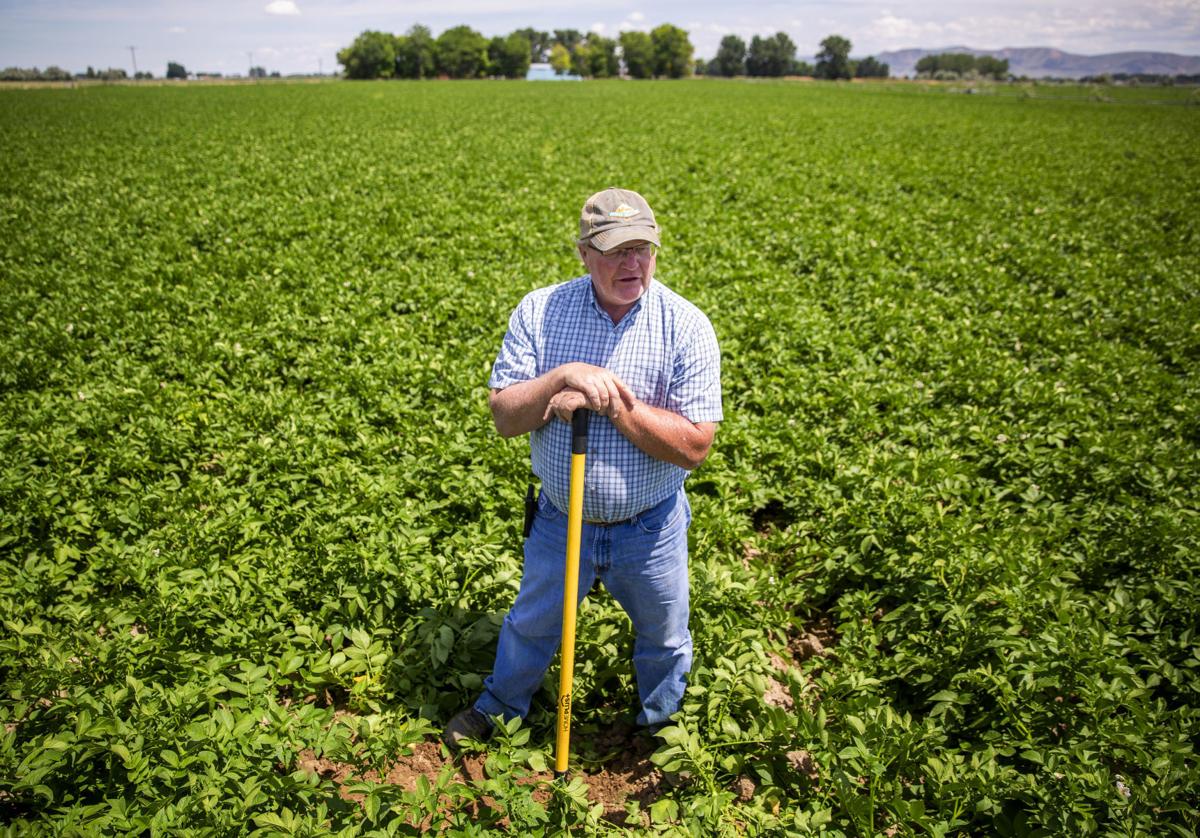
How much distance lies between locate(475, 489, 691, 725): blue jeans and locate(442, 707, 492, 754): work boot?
57 mm

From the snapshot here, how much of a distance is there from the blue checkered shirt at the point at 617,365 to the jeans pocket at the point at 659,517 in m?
0.08

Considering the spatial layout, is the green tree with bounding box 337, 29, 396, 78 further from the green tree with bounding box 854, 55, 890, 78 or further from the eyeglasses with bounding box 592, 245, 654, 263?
the eyeglasses with bounding box 592, 245, 654, 263

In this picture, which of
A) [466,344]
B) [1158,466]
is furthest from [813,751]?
[466,344]

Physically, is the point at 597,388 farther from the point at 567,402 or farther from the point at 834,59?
the point at 834,59

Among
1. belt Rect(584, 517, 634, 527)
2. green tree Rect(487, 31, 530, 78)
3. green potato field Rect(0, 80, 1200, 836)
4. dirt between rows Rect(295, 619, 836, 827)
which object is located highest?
green tree Rect(487, 31, 530, 78)

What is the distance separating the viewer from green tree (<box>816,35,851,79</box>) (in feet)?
367

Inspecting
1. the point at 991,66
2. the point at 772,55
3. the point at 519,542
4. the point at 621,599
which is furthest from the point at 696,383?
the point at 991,66

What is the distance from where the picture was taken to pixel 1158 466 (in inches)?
189

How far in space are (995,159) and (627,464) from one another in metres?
21.6

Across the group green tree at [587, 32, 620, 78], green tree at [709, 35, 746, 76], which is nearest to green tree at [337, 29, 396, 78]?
green tree at [587, 32, 620, 78]

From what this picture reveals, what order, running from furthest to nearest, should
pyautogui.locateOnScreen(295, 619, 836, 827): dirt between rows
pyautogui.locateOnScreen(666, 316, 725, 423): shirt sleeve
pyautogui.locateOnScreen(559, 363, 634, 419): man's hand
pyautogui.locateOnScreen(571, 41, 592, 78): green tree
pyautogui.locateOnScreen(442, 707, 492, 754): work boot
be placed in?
pyautogui.locateOnScreen(571, 41, 592, 78): green tree, pyautogui.locateOnScreen(442, 707, 492, 754): work boot, pyautogui.locateOnScreen(295, 619, 836, 827): dirt between rows, pyautogui.locateOnScreen(666, 316, 725, 423): shirt sleeve, pyautogui.locateOnScreen(559, 363, 634, 419): man's hand

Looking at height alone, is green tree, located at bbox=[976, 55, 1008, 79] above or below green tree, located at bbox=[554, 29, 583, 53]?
below

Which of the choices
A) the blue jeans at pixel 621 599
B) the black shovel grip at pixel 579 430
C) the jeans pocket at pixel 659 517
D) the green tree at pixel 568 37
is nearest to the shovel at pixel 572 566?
the black shovel grip at pixel 579 430

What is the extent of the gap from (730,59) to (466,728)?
151217mm
